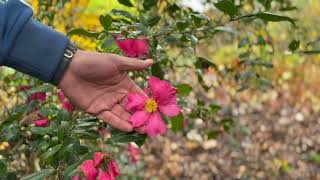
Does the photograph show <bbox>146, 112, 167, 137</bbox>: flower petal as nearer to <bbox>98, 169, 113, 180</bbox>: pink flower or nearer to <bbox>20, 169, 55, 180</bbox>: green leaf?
<bbox>98, 169, 113, 180</bbox>: pink flower

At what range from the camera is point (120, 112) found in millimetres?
1462

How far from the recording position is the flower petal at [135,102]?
55.9 inches

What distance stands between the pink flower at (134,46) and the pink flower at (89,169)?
32cm

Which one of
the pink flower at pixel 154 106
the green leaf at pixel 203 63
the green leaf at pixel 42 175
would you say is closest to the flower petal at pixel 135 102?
the pink flower at pixel 154 106

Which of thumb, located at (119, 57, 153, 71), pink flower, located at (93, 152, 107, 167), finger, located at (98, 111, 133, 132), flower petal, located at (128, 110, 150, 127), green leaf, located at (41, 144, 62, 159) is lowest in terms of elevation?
green leaf, located at (41, 144, 62, 159)

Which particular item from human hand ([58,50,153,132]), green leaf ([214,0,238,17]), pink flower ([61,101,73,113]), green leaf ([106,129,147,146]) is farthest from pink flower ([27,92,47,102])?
green leaf ([214,0,238,17])

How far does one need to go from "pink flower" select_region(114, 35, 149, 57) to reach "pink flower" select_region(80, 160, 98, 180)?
0.32 m

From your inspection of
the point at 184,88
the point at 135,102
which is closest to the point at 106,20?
the point at 135,102

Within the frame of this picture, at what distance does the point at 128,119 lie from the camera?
143cm

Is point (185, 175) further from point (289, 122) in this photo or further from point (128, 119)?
point (128, 119)

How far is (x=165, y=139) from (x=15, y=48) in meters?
2.52

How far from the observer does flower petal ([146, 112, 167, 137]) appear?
4.58ft

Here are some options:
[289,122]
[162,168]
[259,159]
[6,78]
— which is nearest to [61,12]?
[6,78]

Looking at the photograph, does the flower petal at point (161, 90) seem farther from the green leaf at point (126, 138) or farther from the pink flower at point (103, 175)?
the pink flower at point (103, 175)
